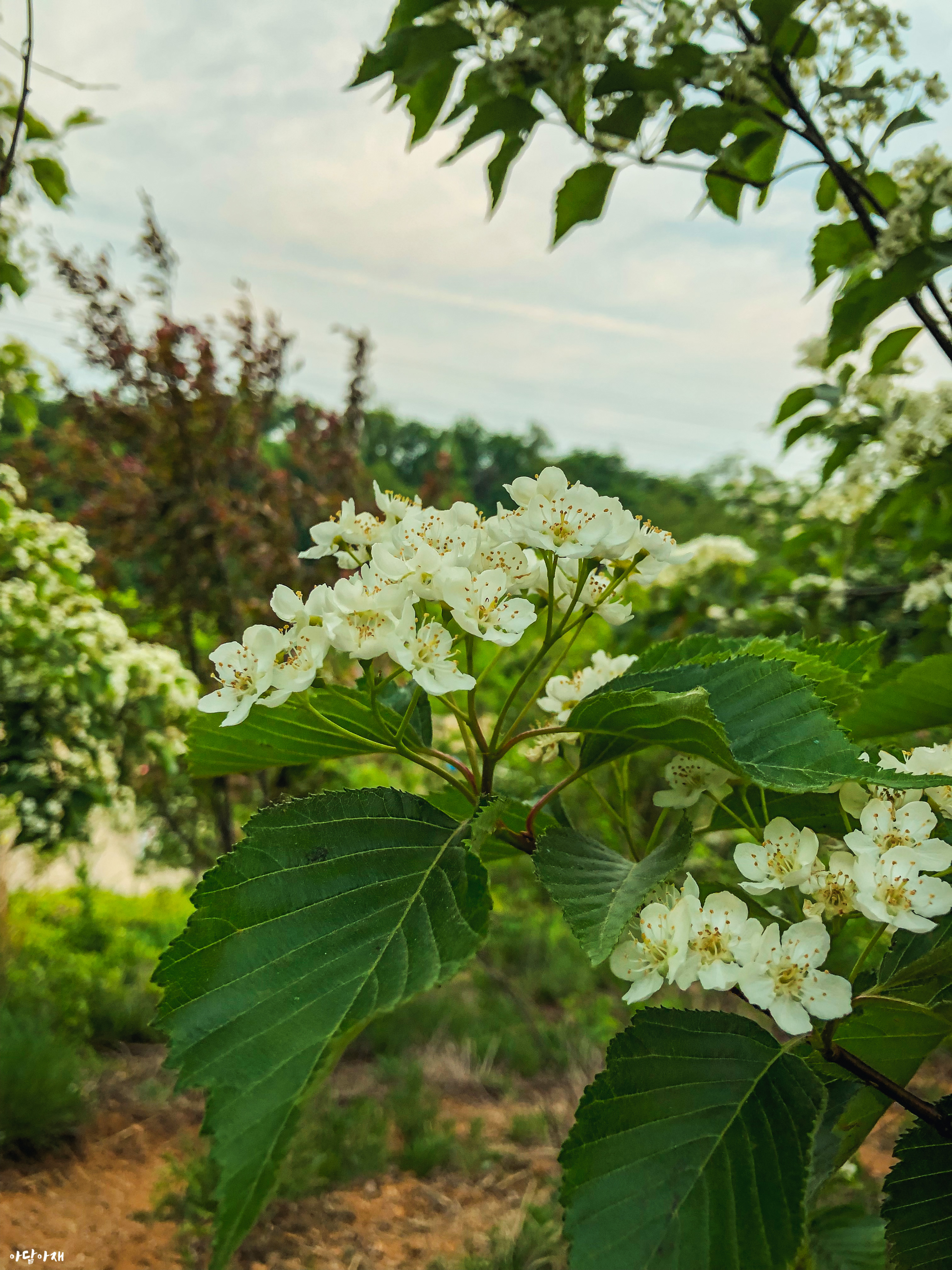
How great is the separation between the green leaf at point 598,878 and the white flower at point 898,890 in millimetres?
→ 129

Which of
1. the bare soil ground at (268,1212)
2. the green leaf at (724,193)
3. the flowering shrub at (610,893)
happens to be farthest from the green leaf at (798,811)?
the bare soil ground at (268,1212)

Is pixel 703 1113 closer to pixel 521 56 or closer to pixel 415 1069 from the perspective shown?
pixel 521 56

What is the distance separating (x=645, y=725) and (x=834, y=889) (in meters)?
0.19

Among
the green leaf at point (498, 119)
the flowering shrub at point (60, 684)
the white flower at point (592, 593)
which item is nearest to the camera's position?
the white flower at point (592, 593)

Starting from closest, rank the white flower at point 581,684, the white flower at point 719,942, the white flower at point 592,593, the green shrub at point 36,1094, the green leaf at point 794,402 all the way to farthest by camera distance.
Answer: the white flower at point 719,942 < the white flower at point 592,593 < the white flower at point 581,684 < the green leaf at point 794,402 < the green shrub at point 36,1094

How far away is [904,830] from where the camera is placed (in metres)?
0.69

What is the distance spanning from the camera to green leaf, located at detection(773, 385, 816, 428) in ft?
6.78

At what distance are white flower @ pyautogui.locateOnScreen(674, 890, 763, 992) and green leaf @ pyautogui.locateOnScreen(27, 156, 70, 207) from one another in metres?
2.28

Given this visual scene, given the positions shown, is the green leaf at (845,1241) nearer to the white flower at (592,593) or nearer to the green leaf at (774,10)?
the white flower at (592,593)

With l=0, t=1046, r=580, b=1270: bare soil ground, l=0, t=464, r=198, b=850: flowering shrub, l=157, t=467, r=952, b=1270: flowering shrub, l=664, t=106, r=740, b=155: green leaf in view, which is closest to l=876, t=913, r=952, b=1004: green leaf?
l=157, t=467, r=952, b=1270: flowering shrub

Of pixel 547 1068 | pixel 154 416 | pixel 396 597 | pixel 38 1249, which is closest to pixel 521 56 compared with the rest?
pixel 396 597

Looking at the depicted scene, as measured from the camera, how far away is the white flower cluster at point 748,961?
63 cm

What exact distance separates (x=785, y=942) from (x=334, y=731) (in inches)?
16.4

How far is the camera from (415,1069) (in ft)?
13.7
